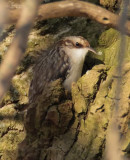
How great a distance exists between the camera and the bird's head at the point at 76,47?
10.6ft

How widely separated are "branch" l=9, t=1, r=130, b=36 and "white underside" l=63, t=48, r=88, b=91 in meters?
0.40

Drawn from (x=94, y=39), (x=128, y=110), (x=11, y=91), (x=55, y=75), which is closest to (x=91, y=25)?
(x=94, y=39)

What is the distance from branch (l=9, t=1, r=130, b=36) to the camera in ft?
9.20

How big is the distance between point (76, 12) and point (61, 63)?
0.55 m

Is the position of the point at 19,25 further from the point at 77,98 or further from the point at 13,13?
the point at 77,98

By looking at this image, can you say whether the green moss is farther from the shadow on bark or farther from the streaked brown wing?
the shadow on bark

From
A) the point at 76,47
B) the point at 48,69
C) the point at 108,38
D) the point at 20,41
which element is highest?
the point at 20,41

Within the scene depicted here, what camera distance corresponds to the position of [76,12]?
9.50ft

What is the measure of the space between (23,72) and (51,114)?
101cm

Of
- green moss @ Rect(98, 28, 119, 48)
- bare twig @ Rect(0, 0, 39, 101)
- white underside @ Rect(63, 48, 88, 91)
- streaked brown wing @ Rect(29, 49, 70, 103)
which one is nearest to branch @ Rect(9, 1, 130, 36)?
green moss @ Rect(98, 28, 119, 48)

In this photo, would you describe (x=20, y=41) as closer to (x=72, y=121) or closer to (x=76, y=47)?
(x=72, y=121)

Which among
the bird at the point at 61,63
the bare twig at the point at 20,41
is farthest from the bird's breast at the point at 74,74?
the bare twig at the point at 20,41

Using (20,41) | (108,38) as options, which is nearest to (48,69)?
(108,38)

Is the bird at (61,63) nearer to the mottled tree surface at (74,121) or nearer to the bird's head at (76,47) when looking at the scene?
the bird's head at (76,47)
